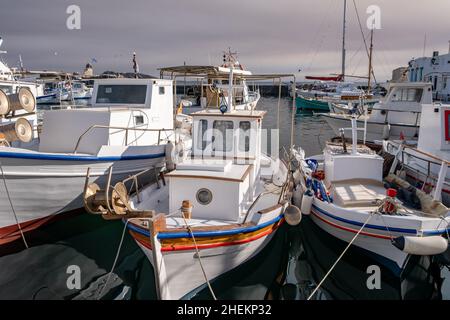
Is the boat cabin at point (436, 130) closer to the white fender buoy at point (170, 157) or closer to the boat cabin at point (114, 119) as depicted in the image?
the white fender buoy at point (170, 157)

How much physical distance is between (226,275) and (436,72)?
48023 millimetres

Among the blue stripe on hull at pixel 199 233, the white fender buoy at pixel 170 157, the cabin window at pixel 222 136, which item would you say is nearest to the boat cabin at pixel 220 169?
the cabin window at pixel 222 136

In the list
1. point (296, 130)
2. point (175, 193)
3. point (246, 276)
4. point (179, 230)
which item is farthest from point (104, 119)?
point (296, 130)

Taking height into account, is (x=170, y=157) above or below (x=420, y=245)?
above

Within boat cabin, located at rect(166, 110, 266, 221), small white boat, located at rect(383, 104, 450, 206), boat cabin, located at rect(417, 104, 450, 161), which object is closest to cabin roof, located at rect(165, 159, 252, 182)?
boat cabin, located at rect(166, 110, 266, 221)

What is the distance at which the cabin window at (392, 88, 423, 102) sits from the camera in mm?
18188

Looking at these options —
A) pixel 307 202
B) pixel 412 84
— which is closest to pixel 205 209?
pixel 307 202

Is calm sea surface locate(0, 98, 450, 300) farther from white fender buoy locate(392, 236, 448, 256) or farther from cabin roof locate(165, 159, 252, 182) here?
cabin roof locate(165, 159, 252, 182)

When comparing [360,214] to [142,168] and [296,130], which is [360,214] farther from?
[296,130]

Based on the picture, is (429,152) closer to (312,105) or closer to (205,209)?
(205,209)

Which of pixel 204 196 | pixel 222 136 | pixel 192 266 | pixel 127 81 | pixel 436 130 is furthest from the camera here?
pixel 127 81

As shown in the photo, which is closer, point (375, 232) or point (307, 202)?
point (375, 232)

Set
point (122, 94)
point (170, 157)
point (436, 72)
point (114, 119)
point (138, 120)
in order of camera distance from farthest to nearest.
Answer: point (436, 72) → point (122, 94) → point (138, 120) → point (170, 157) → point (114, 119)

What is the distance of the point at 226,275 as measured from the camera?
723 cm
